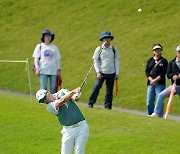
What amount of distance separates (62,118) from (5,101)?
826cm

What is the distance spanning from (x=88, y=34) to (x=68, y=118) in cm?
2082

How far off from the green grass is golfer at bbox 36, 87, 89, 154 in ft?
34.7

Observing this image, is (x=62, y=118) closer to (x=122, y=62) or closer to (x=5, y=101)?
(x=5, y=101)

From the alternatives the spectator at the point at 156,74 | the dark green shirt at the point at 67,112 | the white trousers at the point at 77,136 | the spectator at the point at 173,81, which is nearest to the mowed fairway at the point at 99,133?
the spectator at the point at 173,81

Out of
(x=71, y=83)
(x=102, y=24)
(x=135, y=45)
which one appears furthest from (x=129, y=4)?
(x=71, y=83)

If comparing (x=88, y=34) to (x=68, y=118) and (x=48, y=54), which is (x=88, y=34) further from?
(x=68, y=118)

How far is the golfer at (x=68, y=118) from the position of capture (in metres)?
10.4

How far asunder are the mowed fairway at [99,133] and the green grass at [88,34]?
5.89 m

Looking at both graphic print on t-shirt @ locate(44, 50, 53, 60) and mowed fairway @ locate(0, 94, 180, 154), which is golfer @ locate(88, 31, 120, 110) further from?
mowed fairway @ locate(0, 94, 180, 154)

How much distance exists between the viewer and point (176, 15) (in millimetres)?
30250

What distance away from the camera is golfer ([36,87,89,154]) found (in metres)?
10.4

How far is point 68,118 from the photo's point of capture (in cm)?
1045

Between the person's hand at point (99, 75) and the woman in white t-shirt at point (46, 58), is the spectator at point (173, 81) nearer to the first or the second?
the person's hand at point (99, 75)

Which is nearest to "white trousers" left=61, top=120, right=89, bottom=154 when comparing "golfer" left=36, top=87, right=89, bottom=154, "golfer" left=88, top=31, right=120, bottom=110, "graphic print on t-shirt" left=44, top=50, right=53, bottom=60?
"golfer" left=36, top=87, right=89, bottom=154
